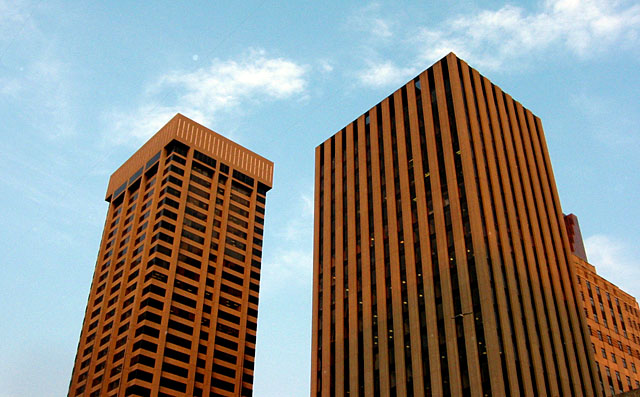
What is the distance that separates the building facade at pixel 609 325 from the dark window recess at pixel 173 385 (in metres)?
77.3

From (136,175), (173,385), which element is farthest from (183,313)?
(136,175)

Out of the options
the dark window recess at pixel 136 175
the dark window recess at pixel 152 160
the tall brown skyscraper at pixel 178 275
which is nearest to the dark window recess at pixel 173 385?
the tall brown skyscraper at pixel 178 275

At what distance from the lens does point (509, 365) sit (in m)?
71.4

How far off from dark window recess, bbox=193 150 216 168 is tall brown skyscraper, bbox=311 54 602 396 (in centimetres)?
6462

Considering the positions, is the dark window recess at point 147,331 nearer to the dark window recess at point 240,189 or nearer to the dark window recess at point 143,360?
the dark window recess at point 143,360

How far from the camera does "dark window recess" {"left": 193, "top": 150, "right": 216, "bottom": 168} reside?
165 m

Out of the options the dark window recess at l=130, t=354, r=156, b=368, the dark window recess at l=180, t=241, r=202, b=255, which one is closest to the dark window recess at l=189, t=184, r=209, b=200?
the dark window recess at l=180, t=241, r=202, b=255

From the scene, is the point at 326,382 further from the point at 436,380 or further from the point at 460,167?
the point at 460,167

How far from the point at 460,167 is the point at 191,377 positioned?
77.9 metres

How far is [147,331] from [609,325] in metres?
86.4

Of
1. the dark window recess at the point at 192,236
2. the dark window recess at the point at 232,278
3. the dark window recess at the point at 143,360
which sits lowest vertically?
the dark window recess at the point at 143,360

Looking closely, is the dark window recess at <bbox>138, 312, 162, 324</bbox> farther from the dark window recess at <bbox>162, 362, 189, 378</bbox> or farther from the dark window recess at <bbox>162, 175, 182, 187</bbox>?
the dark window recess at <bbox>162, 175, 182, 187</bbox>

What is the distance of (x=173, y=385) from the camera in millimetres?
132625

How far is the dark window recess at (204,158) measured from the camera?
165m
